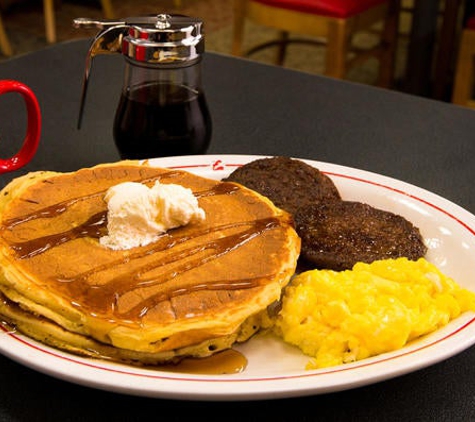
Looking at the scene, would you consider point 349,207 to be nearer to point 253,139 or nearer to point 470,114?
point 253,139

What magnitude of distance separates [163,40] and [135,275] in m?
0.53

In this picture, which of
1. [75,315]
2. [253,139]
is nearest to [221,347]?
[75,315]

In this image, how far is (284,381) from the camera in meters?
0.83

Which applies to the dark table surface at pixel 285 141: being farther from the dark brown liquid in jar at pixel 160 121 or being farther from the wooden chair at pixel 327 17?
the wooden chair at pixel 327 17

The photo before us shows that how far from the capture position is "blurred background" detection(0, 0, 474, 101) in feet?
15.1

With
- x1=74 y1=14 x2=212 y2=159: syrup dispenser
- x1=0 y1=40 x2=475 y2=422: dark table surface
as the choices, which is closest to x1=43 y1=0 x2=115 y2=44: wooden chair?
x1=0 y1=40 x2=475 y2=422: dark table surface

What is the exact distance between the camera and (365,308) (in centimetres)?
96

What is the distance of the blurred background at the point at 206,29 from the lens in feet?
15.1

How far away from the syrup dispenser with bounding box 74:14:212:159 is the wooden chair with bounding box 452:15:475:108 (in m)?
2.07

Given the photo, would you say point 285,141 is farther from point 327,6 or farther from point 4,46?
point 4,46

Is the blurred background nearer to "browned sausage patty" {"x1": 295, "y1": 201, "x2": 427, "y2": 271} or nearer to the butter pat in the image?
"browned sausage patty" {"x1": 295, "y1": 201, "x2": 427, "y2": 271}

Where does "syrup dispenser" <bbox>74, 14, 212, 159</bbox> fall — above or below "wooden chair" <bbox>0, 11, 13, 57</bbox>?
above

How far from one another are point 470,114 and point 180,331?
1.26 metres

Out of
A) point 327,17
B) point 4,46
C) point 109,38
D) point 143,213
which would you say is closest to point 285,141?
point 109,38
